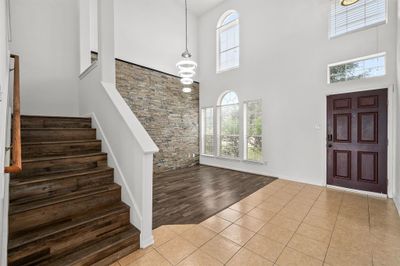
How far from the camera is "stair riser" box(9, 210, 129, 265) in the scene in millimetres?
1510

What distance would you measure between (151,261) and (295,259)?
4.89ft

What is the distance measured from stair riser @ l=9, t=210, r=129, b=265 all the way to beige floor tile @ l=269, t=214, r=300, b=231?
6.67 feet

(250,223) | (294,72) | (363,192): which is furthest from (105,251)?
(294,72)

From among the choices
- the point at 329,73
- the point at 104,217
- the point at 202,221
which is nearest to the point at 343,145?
the point at 329,73

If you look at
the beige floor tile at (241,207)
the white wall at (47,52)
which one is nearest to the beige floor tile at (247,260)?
the beige floor tile at (241,207)

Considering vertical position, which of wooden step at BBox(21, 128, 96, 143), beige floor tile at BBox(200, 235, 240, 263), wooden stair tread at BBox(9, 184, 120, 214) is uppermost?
wooden step at BBox(21, 128, 96, 143)

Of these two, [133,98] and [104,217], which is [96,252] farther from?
[133,98]

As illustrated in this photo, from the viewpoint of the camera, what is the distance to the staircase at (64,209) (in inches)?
63.7

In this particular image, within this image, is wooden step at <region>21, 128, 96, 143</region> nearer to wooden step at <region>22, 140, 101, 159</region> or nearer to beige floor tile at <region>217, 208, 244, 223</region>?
wooden step at <region>22, 140, 101, 159</region>

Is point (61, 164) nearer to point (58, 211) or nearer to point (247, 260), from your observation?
point (58, 211)

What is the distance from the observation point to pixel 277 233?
234cm

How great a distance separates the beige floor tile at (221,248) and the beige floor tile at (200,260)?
5cm

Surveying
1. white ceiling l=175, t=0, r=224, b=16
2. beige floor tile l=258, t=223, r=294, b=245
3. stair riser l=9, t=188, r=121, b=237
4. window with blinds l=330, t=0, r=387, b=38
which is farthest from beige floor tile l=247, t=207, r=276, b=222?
white ceiling l=175, t=0, r=224, b=16

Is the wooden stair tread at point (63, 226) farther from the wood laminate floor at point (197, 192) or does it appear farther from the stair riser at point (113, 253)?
the wood laminate floor at point (197, 192)
